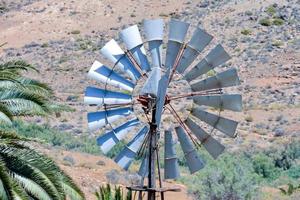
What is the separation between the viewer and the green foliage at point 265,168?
31513mm

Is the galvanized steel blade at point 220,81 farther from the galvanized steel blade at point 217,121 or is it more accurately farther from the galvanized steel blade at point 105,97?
the galvanized steel blade at point 105,97

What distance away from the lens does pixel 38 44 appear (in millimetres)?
65938

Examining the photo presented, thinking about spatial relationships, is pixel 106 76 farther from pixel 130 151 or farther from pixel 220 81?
pixel 220 81

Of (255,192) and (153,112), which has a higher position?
(153,112)

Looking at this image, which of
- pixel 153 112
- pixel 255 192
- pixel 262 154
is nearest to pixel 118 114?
pixel 153 112

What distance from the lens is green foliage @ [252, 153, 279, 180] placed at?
31.5 metres

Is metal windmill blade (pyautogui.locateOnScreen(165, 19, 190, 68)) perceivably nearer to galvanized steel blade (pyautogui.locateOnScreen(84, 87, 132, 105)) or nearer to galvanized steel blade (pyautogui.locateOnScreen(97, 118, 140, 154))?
galvanized steel blade (pyautogui.locateOnScreen(84, 87, 132, 105))

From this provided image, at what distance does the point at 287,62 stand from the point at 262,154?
1921 centimetres

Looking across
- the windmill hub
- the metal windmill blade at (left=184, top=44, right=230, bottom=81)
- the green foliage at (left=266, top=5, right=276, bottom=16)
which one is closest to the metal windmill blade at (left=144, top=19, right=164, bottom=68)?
the metal windmill blade at (left=184, top=44, right=230, bottom=81)

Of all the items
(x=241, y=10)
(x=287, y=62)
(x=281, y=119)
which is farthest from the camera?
(x=241, y=10)

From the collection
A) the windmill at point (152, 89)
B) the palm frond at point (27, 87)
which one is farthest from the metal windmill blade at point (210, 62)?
the palm frond at point (27, 87)

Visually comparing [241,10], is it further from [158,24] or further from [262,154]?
[158,24]

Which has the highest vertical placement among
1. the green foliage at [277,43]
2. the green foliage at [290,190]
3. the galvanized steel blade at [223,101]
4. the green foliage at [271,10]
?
the green foliage at [271,10]

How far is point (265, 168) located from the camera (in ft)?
105
